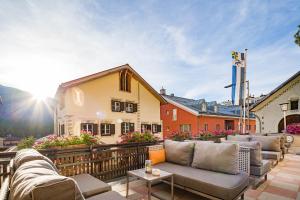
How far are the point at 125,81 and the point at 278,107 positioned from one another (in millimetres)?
12933

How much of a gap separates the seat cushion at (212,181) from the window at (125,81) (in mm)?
10982

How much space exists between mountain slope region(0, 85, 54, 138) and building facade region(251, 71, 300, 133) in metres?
22.5

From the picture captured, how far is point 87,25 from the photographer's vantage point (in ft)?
18.2

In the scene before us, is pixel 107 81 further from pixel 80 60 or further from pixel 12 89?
pixel 12 89

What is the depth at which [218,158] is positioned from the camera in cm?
327

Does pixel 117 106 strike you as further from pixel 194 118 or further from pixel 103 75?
pixel 194 118

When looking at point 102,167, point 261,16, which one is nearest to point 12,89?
point 102,167

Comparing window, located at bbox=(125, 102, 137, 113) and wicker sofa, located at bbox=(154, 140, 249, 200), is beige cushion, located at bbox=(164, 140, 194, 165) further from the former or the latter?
window, located at bbox=(125, 102, 137, 113)

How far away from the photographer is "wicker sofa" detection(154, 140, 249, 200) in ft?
8.85

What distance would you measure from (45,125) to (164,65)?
795 inches

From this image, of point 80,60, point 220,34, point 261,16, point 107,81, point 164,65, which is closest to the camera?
point 261,16

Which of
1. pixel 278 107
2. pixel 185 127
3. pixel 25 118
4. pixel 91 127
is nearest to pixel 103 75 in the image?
pixel 91 127

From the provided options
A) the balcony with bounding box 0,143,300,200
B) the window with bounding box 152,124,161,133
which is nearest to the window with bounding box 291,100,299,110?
the balcony with bounding box 0,143,300,200

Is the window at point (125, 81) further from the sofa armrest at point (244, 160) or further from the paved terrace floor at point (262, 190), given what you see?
the sofa armrest at point (244, 160)
